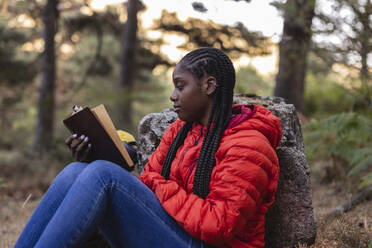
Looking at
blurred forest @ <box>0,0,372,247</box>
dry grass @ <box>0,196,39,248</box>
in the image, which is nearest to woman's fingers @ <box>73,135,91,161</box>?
dry grass @ <box>0,196,39,248</box>

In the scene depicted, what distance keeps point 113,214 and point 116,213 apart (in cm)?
4

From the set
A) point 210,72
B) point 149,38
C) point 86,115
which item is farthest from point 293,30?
point 149,38

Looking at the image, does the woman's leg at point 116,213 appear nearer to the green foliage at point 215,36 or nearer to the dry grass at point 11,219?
the dry grass at point 11,219

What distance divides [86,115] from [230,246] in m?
1.19

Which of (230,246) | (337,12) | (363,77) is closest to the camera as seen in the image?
(230,246)

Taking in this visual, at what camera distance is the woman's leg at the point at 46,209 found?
2.18m

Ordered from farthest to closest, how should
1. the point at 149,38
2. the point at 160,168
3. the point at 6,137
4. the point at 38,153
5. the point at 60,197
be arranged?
A: the point at 149,38 → the point at 6,137 → the point at 38,153 → the point at 160,168 → the point at 60,197

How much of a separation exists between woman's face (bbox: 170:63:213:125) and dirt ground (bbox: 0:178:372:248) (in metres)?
1.26

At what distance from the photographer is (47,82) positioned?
8.63 m

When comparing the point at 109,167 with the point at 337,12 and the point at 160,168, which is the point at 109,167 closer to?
the point at 160,168

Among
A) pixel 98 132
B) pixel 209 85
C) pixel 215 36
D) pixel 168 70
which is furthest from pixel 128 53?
pixel 209 85

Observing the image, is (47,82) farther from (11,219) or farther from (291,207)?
(291,207)

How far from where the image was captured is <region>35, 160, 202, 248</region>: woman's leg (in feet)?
6.41

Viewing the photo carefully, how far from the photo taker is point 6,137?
11.8 m
